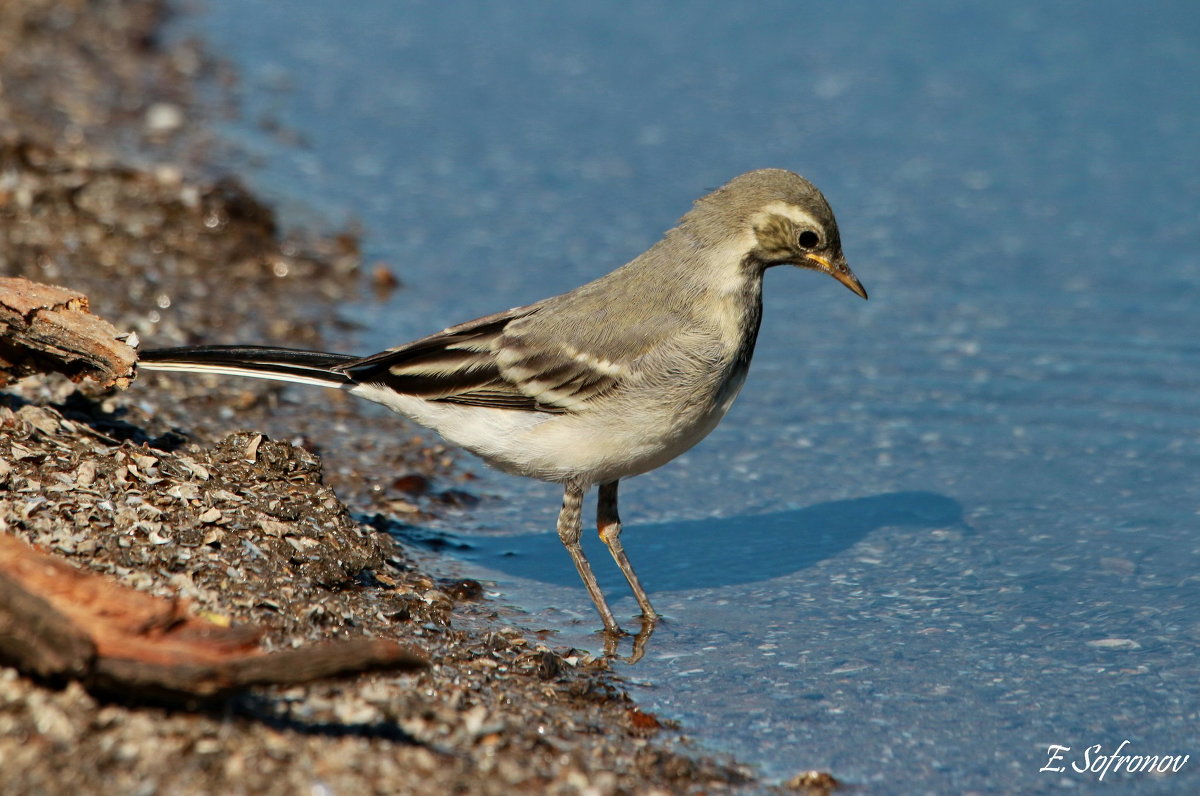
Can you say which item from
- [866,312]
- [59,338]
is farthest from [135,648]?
[866,312]

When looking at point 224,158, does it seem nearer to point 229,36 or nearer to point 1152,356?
point 229,36

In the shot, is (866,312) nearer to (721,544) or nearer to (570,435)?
(721,544)

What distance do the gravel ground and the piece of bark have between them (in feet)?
1.19

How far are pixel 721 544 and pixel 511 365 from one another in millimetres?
1645

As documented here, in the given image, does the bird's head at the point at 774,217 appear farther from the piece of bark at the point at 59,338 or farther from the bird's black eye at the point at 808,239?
the piece of bark at the point at 59,338

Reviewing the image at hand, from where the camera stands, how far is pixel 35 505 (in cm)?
511

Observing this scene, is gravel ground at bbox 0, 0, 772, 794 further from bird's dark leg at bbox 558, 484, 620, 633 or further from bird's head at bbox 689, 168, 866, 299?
bird's head at bbox 689, 168, 866, 299

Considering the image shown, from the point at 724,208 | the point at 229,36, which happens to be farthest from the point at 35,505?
the point at 229,36

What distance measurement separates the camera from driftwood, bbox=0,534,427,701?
3768mm

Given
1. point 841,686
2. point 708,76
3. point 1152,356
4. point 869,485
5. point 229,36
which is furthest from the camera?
point 229,36

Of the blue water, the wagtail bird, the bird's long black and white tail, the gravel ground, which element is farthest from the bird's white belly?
the blue water

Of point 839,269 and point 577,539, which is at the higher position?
point 839,269

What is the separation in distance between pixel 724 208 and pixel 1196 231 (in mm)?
5394

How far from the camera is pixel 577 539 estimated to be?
6.16m
